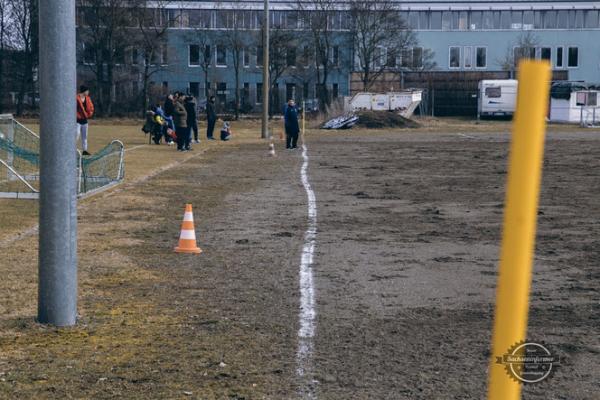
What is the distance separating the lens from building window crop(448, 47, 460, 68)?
91438mm

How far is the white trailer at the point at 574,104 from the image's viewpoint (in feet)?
201

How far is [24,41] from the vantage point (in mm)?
70938

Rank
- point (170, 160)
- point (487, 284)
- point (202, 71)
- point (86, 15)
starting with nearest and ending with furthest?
point (487, 284) < point (170, 160) < point (86, 15) < point (202, 71)

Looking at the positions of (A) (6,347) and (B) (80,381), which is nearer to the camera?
(B) (80,381)

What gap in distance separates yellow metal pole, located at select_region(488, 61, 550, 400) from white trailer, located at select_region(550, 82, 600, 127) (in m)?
58.8

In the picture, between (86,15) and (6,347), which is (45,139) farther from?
(86,15)

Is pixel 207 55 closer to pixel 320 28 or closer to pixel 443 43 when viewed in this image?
pixel 320 28

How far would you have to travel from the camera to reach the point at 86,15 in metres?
71.4

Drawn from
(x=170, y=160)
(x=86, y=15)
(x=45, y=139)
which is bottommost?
(x=170, y=160)

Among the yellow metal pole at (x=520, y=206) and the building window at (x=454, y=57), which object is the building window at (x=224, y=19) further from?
the yellow metal pole at (x=520, y=206)

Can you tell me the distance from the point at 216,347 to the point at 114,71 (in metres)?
73.3

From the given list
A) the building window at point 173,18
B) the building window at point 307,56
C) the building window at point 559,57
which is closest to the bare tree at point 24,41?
the building window at point 173,18

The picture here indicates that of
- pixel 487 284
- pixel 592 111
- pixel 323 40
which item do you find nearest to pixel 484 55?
pixel 323 40
